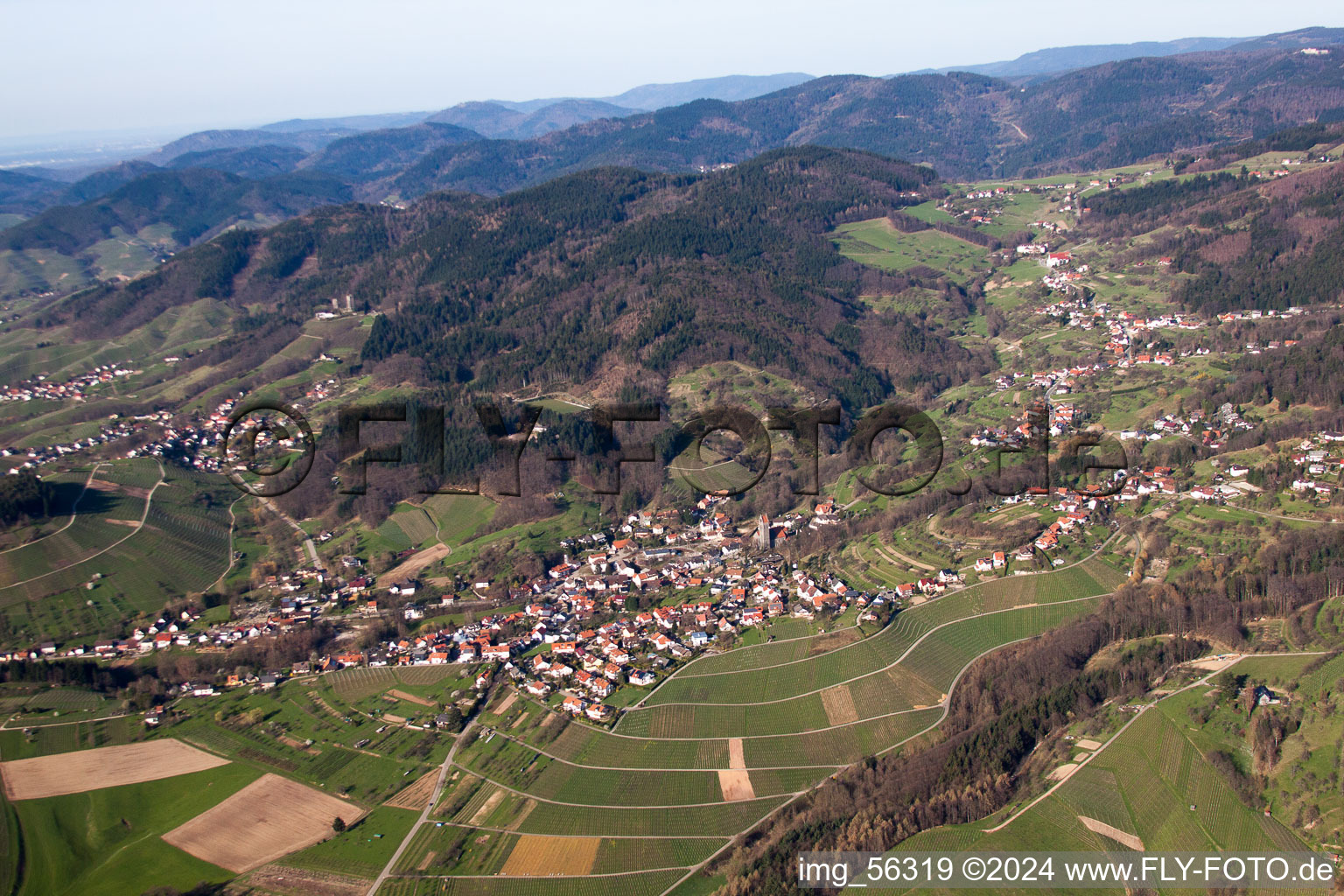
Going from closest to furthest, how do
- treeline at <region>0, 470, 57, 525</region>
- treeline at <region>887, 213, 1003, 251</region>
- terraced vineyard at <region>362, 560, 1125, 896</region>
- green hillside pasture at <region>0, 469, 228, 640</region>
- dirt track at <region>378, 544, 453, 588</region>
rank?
terraced vineyard at <region>362, 560, 1125, 896</region>, green hillside pasture at <region>0, 469, 228, 640</region>, treeline at <region>0, 470, 57, 525</region>, dirt track at <region>378, 544, 453, 588</region>, treeline at <region>887, 213, 1003, 251</region>

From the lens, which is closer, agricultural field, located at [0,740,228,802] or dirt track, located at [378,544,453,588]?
agricultural field, located at [0,740,228,802]

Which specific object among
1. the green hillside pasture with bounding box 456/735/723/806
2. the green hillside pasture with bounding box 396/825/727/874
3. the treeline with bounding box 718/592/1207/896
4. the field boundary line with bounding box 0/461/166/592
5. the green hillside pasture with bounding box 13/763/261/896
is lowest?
the green hillside pasture with bounding box 13/763/261/896

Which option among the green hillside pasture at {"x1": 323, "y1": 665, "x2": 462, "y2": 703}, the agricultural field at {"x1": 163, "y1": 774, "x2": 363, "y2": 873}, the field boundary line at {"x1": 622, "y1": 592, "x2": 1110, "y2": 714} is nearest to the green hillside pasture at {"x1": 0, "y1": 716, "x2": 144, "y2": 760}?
the agricultural field at {"x1": 163, "y1": 774, "x2": 363, "y2": 873}

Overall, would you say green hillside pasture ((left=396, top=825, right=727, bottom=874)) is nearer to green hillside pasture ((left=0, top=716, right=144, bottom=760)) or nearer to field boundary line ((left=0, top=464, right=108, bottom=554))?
green hillside pasture ((left=0, top=716, right=144, bottom=760))

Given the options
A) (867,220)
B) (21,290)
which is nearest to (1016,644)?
(867,220)

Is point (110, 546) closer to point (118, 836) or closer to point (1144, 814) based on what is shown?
point (118, 836)

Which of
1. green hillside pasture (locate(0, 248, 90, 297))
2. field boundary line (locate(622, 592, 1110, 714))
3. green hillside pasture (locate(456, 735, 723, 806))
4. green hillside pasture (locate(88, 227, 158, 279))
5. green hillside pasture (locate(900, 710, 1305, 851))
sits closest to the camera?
green hillside pasture (locate(900, 710, 1305, 851))

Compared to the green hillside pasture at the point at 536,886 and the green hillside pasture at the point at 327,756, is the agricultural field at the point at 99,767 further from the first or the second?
the green hillside pasture at the point at 536,886

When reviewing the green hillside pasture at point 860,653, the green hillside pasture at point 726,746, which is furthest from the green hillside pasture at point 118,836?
the green hillside pasture at point 860,653
